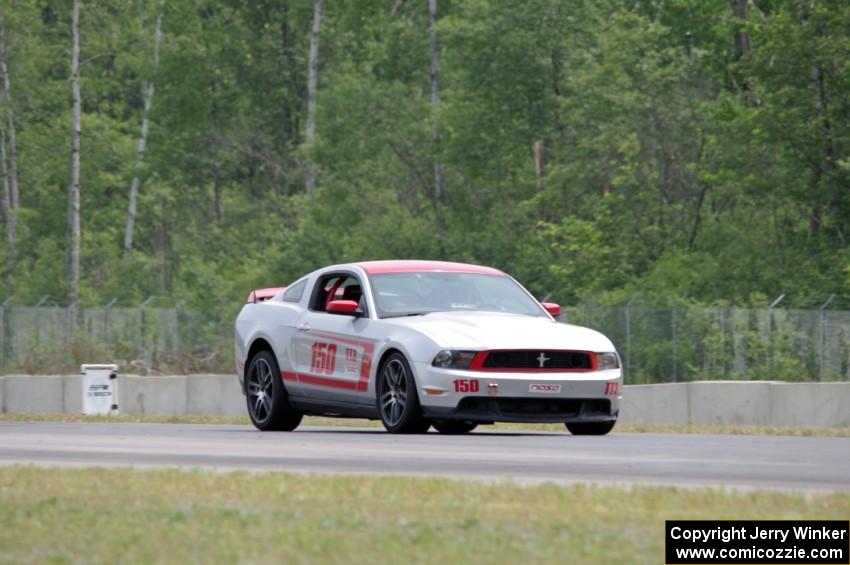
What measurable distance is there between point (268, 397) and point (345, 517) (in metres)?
9.28

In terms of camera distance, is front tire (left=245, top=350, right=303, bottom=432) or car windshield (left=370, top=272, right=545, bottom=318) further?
front tire (left=245, top=350, right=303, bottom=432)

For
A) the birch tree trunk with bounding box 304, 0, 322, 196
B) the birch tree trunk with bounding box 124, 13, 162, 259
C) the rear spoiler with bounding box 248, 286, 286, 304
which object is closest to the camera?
the rear spoiler with bounding box 248, 286, 286, 304

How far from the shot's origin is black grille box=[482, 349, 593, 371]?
1639cm

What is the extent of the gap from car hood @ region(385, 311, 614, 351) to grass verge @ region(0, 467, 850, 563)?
4692mm

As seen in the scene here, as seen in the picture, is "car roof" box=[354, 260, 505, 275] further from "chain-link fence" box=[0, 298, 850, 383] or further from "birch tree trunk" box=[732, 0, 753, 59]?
"birch tree trunk" box=[732, 0, 753, 59]

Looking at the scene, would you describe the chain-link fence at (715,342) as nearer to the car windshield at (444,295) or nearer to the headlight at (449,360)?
the car windshield at (444,295)

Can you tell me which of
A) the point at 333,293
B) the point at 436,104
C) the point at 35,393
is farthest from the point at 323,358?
the point at 436,104

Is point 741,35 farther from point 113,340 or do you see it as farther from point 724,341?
point 113,340

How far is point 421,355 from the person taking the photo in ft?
53.6

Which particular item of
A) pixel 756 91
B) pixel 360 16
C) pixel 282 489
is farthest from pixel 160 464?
pixel 360 16

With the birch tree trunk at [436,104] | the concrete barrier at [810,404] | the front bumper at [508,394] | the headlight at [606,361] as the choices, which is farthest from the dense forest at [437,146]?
the front bumper at [508,394]

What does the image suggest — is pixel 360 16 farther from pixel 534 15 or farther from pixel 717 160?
pixel 717 160

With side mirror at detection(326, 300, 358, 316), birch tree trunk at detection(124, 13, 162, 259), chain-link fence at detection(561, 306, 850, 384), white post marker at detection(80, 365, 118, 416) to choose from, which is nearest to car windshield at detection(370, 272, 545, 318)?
side mirror at detection(326, 300, 358, 316)

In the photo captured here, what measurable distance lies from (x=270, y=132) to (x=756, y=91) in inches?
1160
